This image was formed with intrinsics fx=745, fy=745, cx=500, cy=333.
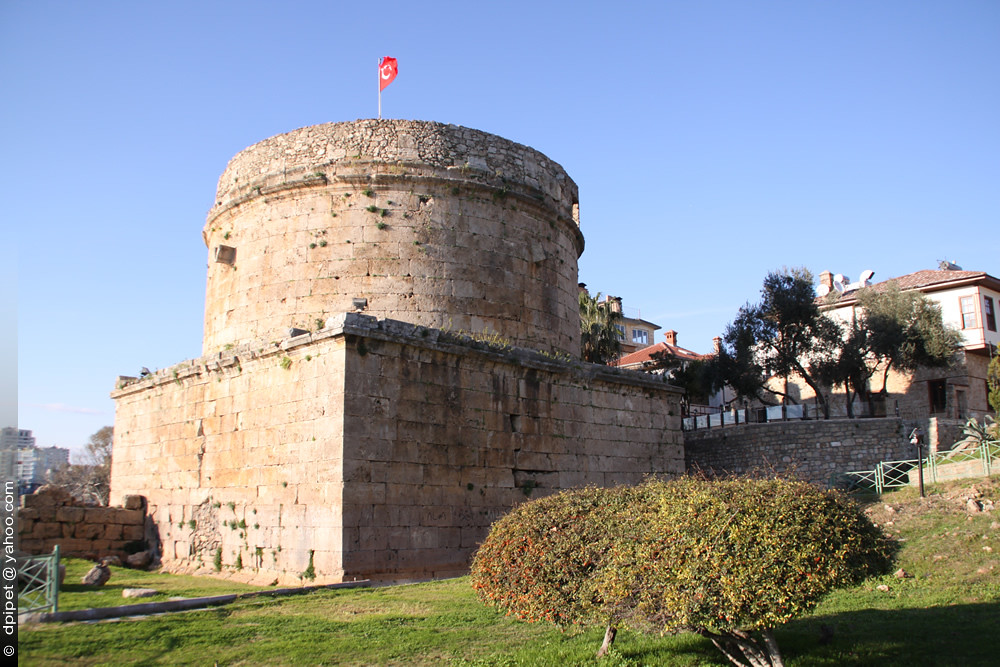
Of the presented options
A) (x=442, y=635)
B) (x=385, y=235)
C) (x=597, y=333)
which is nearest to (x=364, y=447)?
(x=442, y=635)

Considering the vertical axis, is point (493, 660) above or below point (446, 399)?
below

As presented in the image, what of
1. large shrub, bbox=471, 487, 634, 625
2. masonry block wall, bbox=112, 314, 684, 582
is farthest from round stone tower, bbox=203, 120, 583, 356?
large shrub, bbox=471, 487, 634, 625

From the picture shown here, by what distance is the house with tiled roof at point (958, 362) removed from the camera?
3053 cm

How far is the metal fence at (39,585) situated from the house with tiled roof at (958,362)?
103ft

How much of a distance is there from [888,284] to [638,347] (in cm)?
2627

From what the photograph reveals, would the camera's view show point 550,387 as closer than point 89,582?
No

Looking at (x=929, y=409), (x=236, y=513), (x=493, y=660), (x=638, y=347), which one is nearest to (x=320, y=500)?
(x=236, y=513)

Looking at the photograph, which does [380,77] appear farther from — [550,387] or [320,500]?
[320,500]

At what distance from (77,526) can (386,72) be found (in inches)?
412

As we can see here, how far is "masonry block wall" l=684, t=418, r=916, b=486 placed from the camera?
83.7 feet

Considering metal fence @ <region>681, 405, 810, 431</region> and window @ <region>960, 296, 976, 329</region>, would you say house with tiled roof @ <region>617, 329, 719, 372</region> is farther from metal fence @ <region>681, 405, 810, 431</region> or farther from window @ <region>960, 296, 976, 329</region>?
window @ <region>960, 296, 976, 329</region>

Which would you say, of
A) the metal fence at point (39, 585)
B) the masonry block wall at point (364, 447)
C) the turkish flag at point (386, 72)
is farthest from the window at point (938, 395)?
the metal fence at point (39, 585)

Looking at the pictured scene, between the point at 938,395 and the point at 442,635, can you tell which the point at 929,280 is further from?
the point at 442,635

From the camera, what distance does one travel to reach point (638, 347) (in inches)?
2271
